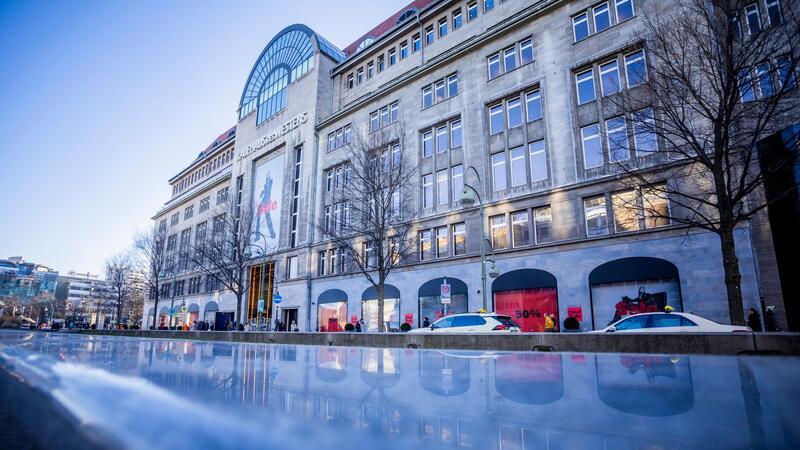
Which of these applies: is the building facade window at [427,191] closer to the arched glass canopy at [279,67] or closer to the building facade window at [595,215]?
the building facade window at [595,215]

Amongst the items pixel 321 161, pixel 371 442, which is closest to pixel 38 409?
pixel 371 442

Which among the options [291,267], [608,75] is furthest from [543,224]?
[291,267]

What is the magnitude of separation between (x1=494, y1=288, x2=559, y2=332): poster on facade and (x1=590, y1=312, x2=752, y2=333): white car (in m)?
10.3

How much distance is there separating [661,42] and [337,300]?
29.7 metres

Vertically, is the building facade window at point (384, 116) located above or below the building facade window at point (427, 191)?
above

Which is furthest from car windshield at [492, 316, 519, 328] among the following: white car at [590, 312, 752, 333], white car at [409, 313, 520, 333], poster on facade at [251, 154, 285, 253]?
poster on facade at [251, 154, 285, 253]

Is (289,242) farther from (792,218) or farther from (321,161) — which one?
(792,218)

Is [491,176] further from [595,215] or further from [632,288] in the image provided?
[632,288]

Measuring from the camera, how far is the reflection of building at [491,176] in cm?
2253

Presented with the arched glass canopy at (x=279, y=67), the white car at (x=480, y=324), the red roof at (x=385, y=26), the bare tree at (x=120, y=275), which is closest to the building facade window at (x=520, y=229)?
the white car at (x=480, y=324)

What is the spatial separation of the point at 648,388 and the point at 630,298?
23702mm

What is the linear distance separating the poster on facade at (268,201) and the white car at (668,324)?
3866cm

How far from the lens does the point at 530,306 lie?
1002 inches

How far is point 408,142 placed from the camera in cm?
3484
